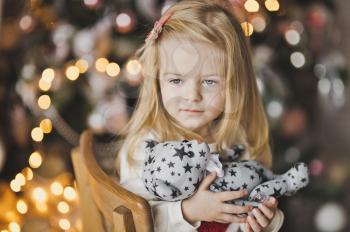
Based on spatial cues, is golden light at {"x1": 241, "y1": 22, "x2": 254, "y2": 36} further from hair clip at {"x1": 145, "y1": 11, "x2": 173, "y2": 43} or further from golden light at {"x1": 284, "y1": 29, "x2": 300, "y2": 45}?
golden light at {"x1": 284, "y1": 29, "x2": 300, "y2": 45}

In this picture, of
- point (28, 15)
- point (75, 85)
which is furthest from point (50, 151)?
point (28, 15)

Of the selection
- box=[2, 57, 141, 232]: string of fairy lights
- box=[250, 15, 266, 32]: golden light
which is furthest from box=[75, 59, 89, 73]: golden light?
box=[250, 15, 266, 32]: golden light

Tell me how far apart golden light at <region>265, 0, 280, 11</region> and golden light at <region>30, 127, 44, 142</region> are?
0.47 metres

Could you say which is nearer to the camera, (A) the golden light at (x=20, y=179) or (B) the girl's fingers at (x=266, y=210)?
(B) the girl's fingers at (x=266, y=210)

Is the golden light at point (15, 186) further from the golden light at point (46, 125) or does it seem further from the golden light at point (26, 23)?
the golden light at point (26, 23)

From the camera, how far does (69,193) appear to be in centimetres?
92

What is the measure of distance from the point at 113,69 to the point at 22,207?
15.2 inches

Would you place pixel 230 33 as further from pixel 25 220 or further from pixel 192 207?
pixel 25 220

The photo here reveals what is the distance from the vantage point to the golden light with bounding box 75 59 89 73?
97 centimetres

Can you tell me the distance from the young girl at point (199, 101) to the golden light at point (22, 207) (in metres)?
0.39

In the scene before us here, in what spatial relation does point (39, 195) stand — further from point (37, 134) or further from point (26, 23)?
point (26, 23)

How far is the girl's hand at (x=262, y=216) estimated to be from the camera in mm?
684

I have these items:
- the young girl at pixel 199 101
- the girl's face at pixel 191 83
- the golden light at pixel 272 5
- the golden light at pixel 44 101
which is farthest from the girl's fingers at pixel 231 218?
the golden light at pixel 44 101

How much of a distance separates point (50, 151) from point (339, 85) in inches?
30.6
